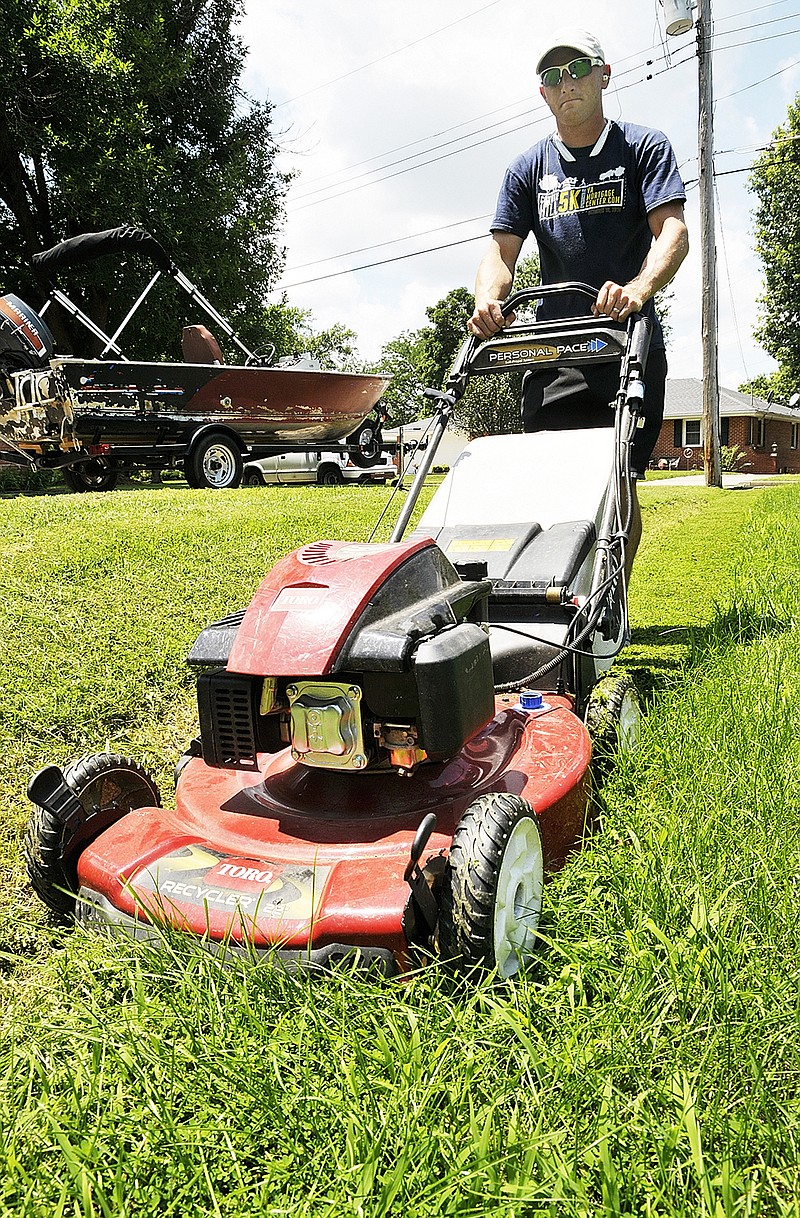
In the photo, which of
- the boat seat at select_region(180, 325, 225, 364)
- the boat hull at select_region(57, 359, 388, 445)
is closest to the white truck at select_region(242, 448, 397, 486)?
the boat hull at select_region(57, 359, 388, 445)

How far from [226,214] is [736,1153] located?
1696cm

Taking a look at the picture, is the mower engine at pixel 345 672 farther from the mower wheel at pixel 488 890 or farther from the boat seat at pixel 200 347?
the boat seat at pixel 200 347

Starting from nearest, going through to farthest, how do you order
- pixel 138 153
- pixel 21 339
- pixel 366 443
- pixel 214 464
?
pixel 21 339 → pixel 214 464 → pixel 366 443 → pixel 138 153

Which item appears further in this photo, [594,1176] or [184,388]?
[184,388]

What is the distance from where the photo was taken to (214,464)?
988 centimetres

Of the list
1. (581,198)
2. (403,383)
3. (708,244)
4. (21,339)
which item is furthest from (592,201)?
(403,383)

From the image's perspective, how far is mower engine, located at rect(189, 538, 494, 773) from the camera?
1965mm

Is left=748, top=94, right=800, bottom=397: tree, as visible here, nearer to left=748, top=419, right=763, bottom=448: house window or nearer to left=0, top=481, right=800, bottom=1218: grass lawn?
left=748, top=419, right=763, bottom=448: house window

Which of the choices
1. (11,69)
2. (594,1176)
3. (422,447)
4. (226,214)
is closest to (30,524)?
(422,447)

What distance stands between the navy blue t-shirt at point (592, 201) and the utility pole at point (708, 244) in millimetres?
12686

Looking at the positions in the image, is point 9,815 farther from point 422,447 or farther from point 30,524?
point 30,524

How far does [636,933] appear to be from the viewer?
1.81 metres

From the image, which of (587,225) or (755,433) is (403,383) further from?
(587,225)

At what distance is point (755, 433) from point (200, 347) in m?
32.7
